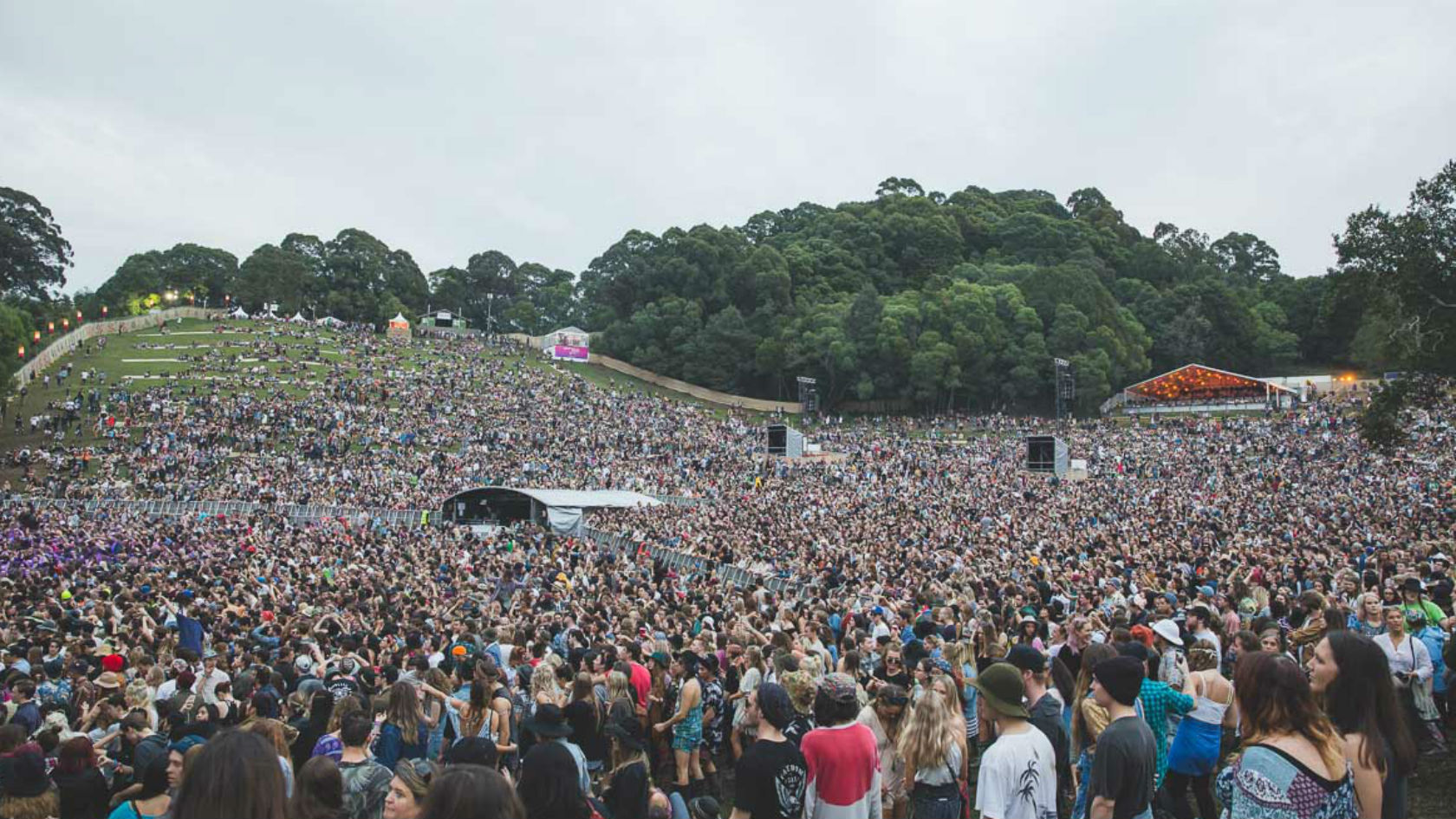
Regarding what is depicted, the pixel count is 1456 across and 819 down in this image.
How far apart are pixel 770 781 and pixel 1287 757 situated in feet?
7.25

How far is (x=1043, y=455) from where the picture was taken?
34.0 meters

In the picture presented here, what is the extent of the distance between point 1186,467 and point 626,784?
3865cm

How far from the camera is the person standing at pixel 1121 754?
13.0ft

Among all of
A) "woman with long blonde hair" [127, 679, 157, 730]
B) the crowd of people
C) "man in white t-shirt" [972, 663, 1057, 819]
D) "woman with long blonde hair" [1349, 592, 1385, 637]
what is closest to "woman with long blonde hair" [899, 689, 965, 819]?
the crowd of people

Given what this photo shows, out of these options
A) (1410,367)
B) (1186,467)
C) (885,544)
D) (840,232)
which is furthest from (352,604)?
(840,232)

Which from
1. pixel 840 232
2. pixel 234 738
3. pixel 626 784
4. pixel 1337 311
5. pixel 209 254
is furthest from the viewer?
pixel 209 254

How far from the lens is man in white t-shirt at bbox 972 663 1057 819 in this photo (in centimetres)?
410

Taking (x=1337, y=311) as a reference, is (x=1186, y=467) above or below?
below

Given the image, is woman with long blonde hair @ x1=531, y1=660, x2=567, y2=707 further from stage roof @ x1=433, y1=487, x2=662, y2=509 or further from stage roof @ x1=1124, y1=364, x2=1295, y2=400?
stage roof @ x1=1124, y1=364, x2=1295, y2=400

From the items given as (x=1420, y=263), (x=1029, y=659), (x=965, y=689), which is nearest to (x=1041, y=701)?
(x=1029, y=659)

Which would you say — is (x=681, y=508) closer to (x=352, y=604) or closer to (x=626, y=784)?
(x=352, y=604)

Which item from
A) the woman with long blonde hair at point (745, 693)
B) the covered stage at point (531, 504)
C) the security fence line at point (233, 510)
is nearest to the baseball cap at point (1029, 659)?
the woman with long blonde hair at point (745, 693)

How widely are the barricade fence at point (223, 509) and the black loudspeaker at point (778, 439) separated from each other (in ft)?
48.0

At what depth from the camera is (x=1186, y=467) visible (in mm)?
38031
